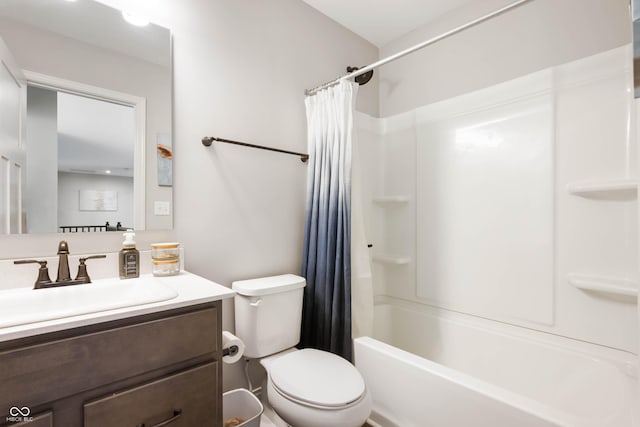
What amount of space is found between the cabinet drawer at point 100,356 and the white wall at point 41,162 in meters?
0.64

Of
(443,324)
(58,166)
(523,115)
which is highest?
(523,115)

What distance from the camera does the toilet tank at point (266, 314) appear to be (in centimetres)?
155

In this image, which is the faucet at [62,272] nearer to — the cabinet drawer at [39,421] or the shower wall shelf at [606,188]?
the cabinet drawer at [39,421]

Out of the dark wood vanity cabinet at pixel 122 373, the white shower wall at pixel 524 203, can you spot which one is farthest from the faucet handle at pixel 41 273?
the white shower wall at pixel 524 203

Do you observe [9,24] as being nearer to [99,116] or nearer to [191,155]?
[99,116]

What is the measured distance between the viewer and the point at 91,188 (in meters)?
1.30

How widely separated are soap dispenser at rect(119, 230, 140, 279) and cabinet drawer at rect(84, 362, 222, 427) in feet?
1.77

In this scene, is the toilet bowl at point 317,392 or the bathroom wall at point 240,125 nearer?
the toilet bowl at point 317,392

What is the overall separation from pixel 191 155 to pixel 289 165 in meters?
0.61

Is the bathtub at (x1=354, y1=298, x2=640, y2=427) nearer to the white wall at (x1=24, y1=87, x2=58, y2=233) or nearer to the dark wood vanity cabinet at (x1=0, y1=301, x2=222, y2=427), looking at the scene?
the dark wood vanity cabinet at (x1=0, y1=301, x2=222, y2=427)

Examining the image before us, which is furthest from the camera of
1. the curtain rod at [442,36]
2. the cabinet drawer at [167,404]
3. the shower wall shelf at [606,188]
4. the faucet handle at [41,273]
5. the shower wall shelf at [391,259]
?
the shower wall shelf at [391,259]

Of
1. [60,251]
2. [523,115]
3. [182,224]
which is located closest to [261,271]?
[182,224]

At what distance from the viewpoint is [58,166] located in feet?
4.03

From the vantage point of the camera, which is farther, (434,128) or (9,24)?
(434,128)
